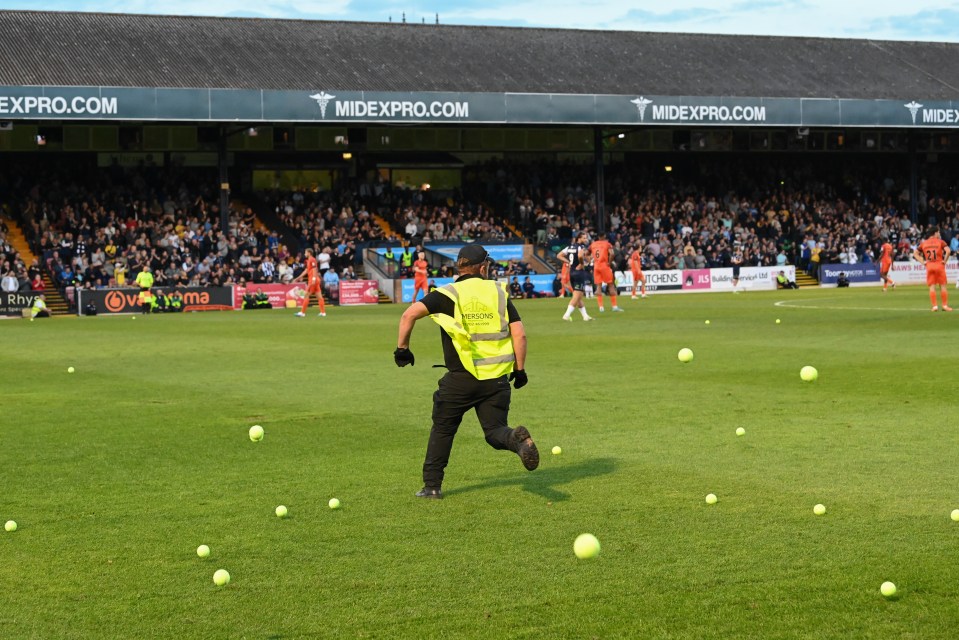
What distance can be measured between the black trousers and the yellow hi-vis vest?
0.28 ft

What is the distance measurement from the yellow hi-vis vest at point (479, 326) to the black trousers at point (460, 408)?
9 cm

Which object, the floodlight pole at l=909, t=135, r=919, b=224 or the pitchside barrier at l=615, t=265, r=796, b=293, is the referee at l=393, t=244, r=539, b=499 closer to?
the pitchside barrier at l=615, t=265, r=796, b=293

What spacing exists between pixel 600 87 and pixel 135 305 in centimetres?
2194

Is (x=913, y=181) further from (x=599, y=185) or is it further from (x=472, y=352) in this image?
(x=472, y=352)

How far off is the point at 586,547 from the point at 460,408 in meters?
2.36

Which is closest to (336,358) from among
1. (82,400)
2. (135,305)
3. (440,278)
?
(82,400)

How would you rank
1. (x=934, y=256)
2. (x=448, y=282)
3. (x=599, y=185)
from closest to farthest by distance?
(x=934, y=256)
(x=448, y=282)
(x=599, y=185)

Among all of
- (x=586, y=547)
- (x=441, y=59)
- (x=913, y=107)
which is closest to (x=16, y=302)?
(x=441, y=59)

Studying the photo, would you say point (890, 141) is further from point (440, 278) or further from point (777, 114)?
point (440, 278)

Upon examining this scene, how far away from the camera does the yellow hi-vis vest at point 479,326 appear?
896 cm

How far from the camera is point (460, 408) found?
9070 millimetres

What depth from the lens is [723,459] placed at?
10250mm

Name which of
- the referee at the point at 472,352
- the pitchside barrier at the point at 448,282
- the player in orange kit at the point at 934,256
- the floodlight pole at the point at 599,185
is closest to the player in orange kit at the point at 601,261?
the player in orange kit at the point at 934,256

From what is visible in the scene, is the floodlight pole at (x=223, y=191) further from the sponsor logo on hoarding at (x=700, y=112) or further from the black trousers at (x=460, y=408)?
the black trousers at (x=460, y=408)
